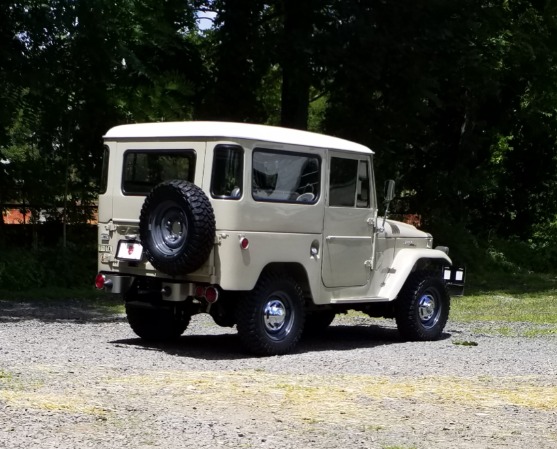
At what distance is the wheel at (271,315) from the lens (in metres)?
11.7

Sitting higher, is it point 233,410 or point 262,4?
point 262,4

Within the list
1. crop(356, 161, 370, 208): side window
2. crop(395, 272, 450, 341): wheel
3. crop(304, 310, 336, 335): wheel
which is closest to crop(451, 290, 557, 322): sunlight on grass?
crop(395, 272, 450, 341): wheel

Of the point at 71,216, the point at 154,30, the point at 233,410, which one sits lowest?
the point at 233,410

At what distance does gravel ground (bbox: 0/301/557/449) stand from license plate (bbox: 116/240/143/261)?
1.00m

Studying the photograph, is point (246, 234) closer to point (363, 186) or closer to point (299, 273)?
point (299, 273)

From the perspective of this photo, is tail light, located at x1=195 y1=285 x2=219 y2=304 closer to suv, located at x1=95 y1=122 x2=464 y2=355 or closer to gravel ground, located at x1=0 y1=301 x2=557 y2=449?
suv, located at x1=95 y1=122 x2=464 y2=355

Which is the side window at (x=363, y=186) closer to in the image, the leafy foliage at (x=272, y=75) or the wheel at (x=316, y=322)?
the wheel at (x=316, y=322)

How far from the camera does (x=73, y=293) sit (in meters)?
19.5

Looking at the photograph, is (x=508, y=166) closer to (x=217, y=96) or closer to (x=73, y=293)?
(x=217, y=96)

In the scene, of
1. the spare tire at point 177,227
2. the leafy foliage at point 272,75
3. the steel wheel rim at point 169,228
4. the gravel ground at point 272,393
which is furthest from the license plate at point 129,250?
the leafy foliage at point 272,75

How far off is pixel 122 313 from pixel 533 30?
50.5 feet

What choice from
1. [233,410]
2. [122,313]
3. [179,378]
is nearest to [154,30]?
[122,313]

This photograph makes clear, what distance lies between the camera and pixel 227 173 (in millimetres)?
11516

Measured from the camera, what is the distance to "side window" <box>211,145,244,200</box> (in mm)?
11484
